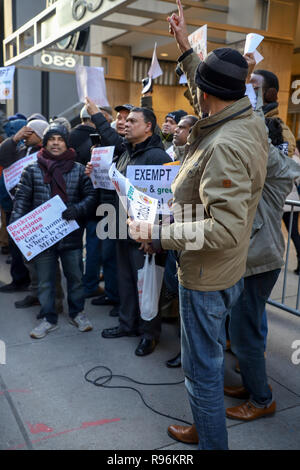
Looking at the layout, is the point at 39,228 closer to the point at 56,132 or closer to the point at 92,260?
the point at 56,132

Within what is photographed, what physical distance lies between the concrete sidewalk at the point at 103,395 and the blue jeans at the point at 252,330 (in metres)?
0.27

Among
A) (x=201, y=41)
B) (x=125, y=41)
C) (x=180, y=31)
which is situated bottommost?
(x=180, y=31)

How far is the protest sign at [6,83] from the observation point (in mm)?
5676

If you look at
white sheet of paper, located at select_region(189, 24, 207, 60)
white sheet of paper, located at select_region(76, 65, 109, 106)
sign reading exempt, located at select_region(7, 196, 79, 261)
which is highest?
white sheet of paper, located at select_region(189, 24, 207, 60)

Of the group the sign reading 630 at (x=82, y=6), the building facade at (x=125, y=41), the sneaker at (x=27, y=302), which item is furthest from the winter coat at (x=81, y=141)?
the sign reading 630 at (x=82, y=6)

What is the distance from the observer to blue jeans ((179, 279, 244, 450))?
6.89 ft

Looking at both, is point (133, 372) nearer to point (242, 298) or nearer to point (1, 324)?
point (242, 298)

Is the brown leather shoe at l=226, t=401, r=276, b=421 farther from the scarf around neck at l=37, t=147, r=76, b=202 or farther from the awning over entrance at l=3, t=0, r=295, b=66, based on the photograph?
the awning over entrance at l=3, t=0, r=295, b=66

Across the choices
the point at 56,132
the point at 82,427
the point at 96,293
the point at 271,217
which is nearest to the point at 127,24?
the point at 56,132

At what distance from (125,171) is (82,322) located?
1525mm

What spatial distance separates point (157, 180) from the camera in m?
3.44

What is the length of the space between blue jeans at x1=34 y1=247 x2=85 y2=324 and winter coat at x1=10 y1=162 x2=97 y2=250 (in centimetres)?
11

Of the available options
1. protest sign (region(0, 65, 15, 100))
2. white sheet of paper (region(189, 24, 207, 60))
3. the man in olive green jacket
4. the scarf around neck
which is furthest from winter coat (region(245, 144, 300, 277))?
protest sign (region(0, 65, 15, 100))

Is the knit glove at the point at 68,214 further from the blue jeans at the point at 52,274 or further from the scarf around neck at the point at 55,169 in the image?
the blue jeans at the point at 52,274
